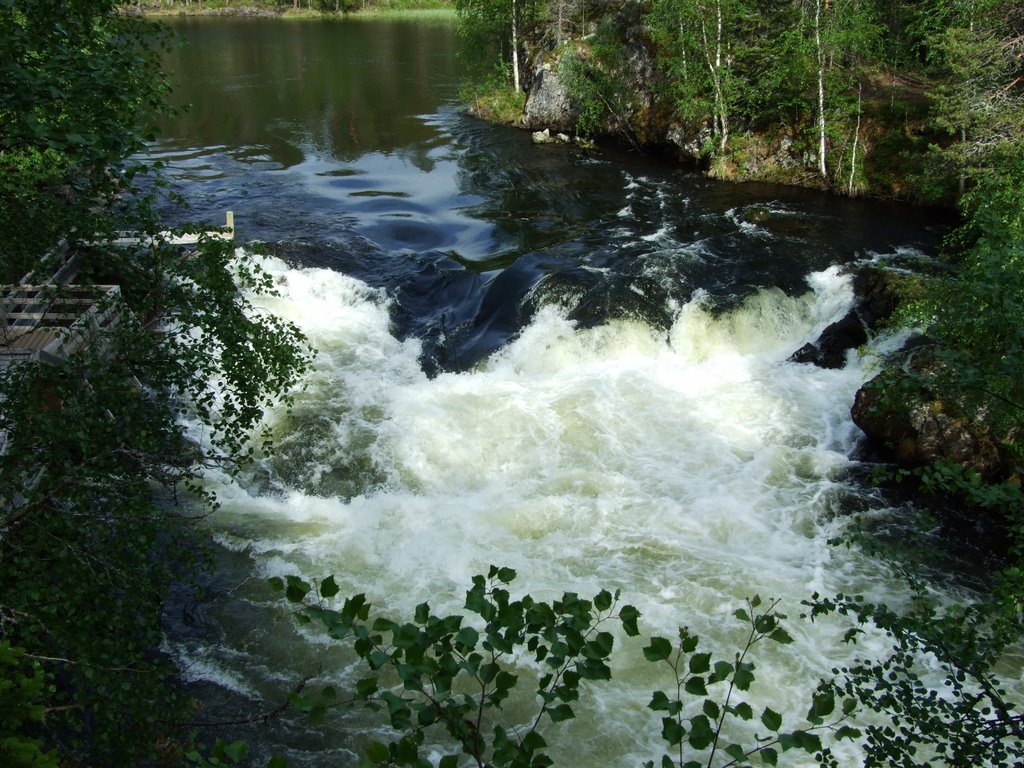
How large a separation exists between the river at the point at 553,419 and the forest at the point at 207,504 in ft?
1.90

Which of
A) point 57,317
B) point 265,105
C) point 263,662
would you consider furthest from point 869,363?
point 265,105

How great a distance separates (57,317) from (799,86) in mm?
22476

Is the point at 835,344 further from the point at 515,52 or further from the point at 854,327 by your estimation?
the point at 515,52

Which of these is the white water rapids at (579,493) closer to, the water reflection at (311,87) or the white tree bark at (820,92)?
the white tree bark at (820,92)

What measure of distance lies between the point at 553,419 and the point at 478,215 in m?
11.7

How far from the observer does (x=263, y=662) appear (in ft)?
30.8

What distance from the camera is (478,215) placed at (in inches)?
960

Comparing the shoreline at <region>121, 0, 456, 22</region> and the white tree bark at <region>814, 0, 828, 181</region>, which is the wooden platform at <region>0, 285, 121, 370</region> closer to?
the white tree bark at <region>814, 0, 828, 181</region>

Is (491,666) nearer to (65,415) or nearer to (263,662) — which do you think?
(65,415)

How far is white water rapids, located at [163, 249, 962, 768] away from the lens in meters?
9.41

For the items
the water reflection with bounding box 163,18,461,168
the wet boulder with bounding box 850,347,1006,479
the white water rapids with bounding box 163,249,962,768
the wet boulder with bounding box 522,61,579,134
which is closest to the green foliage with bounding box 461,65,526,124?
the wet boulder with bounding box 522,61,579,134

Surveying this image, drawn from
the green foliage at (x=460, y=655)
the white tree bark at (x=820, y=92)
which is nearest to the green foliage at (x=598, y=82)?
the white tree bark at (x=820, y=92)

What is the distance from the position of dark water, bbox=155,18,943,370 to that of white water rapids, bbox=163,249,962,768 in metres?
1.22

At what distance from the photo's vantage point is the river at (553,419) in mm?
9742
